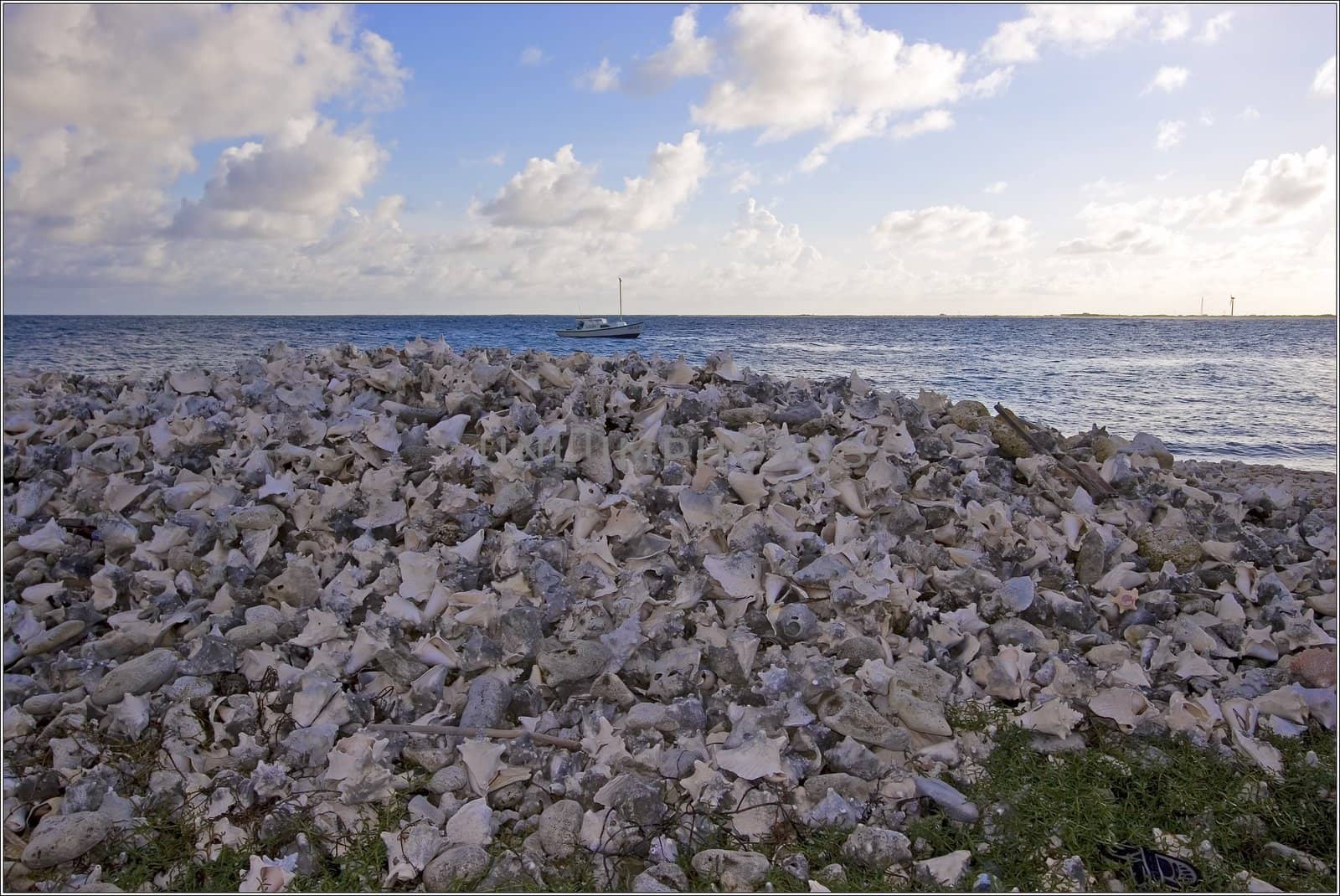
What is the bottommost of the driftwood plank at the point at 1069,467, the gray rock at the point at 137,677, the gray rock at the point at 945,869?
the gray rock at the point at 945,869

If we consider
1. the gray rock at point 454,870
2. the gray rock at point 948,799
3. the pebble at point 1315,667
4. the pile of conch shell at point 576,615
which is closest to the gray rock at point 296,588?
the pile of conch shell at point 576,615

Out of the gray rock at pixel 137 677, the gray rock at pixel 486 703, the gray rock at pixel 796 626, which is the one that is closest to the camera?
the gray rock at pixel 486 703

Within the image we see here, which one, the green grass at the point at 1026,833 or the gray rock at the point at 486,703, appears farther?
the gray rock at the point at 486,703

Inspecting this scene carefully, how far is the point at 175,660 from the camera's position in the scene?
329 centimetres

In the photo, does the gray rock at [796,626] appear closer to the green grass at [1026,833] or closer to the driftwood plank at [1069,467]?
the green grass at [1026,833]

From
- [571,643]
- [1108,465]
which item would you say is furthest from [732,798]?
[1108,465]

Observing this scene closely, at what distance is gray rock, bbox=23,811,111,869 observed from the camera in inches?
99.3

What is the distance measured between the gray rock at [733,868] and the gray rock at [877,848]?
0.87 ft

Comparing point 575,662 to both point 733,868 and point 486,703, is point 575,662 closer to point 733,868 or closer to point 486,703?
point 486,703

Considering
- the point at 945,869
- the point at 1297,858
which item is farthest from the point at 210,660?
the point at 1297,858

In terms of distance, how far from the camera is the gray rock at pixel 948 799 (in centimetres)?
261

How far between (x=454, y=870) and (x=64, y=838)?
125cm

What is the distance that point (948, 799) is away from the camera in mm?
2660

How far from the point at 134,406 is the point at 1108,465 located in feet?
21.1
